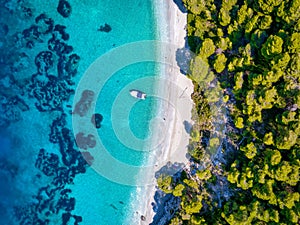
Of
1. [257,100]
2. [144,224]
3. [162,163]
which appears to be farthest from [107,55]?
[144,224]

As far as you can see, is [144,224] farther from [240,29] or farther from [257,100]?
[240,29]

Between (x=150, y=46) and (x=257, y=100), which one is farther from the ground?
(x=150, y=46)

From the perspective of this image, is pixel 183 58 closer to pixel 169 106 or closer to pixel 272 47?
pixel 169 106

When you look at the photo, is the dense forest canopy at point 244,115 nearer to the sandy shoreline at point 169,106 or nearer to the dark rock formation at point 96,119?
the sandy shoreline at point 169,106

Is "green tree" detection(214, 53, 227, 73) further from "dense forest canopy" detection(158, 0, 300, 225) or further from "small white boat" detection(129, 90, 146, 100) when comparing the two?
"small white boat" detection(129, 90, 146, 100)

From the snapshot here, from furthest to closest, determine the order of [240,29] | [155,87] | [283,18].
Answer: [155,87] < [240,29] < [283,18]

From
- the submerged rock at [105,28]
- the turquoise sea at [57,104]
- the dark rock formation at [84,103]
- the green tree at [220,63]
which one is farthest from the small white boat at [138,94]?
the green tree at [220,63]
